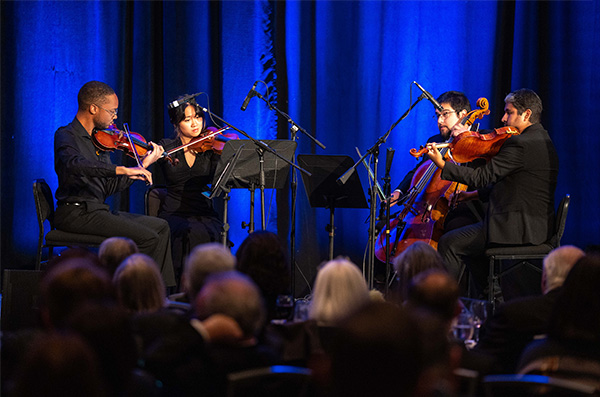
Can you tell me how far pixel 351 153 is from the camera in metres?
6.02

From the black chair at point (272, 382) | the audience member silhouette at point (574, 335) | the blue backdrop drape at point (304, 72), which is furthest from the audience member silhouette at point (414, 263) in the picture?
the blue backdrop drape at point (304, 72)

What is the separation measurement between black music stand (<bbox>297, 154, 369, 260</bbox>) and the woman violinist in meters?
0.97

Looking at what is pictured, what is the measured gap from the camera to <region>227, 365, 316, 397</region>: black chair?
179 centimetres

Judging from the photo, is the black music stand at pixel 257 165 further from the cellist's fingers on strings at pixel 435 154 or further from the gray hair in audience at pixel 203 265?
the gray hair in audience at pixel 203 265

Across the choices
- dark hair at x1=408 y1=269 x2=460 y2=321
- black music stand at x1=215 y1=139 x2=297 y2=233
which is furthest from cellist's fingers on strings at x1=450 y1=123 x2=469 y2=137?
dark hair at x1=408 y1=269 x2=460 y2=321

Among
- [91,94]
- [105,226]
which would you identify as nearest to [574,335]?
[105,226]

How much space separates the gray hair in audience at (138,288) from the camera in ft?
8.22

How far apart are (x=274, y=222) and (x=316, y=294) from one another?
11.3ft

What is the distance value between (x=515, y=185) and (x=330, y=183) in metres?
1.31

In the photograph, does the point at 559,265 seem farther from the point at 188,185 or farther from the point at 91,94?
the point at 91,94

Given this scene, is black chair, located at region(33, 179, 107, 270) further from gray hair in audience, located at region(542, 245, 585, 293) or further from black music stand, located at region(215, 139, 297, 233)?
gray hair in audience, located at region(542, 245, 585, 293)

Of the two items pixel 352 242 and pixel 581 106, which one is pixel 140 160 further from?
pixel 581 106

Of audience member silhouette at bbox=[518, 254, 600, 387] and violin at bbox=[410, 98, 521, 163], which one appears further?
violin at bbox=[410, 98, 521, 163]

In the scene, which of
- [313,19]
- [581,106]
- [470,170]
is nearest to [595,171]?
[581,106]
